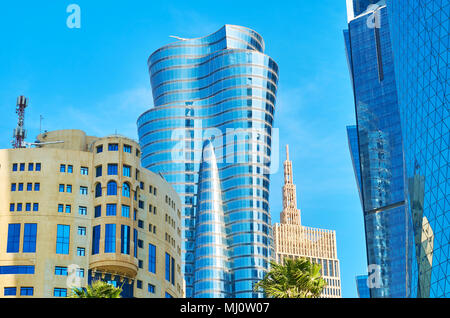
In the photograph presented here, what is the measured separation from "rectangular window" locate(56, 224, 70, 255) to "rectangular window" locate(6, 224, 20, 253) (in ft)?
20.6

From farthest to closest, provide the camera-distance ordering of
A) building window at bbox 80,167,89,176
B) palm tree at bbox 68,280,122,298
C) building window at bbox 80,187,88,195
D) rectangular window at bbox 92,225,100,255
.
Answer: building window at bbox 80,167,89,176 → building window at bbox 80,187,88,195 → rectangular window at bbox 92,225,100,255 → palm tree at bbox 68,280,122,298

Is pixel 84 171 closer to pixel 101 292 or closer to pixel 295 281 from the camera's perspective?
pixel 101 292

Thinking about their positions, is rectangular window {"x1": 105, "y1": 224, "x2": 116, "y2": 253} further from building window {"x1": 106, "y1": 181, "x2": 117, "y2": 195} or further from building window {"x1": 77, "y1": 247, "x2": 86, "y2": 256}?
building window {"x1": 106, "y1": 181, "x2": 117, "y2": 195}

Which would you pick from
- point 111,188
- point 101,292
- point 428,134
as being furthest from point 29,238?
point 428,134

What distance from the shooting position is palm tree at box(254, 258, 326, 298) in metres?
64.1

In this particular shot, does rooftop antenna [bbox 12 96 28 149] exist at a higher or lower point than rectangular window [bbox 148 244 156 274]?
higher

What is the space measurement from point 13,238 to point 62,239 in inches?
305

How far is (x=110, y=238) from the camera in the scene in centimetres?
12925

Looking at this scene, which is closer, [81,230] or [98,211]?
[81,230]

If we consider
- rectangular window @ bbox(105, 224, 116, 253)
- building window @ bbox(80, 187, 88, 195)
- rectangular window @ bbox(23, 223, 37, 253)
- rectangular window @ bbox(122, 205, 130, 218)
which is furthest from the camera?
building window @ bbox(80, 187, 88, 195)

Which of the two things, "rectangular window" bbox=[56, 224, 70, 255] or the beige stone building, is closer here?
the beige stone building

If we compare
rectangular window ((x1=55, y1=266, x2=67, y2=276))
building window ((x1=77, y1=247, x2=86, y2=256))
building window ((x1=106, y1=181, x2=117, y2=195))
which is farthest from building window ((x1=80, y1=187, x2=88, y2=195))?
rectangular window ((x1=55, y1=266, x2=67, y2=276))
